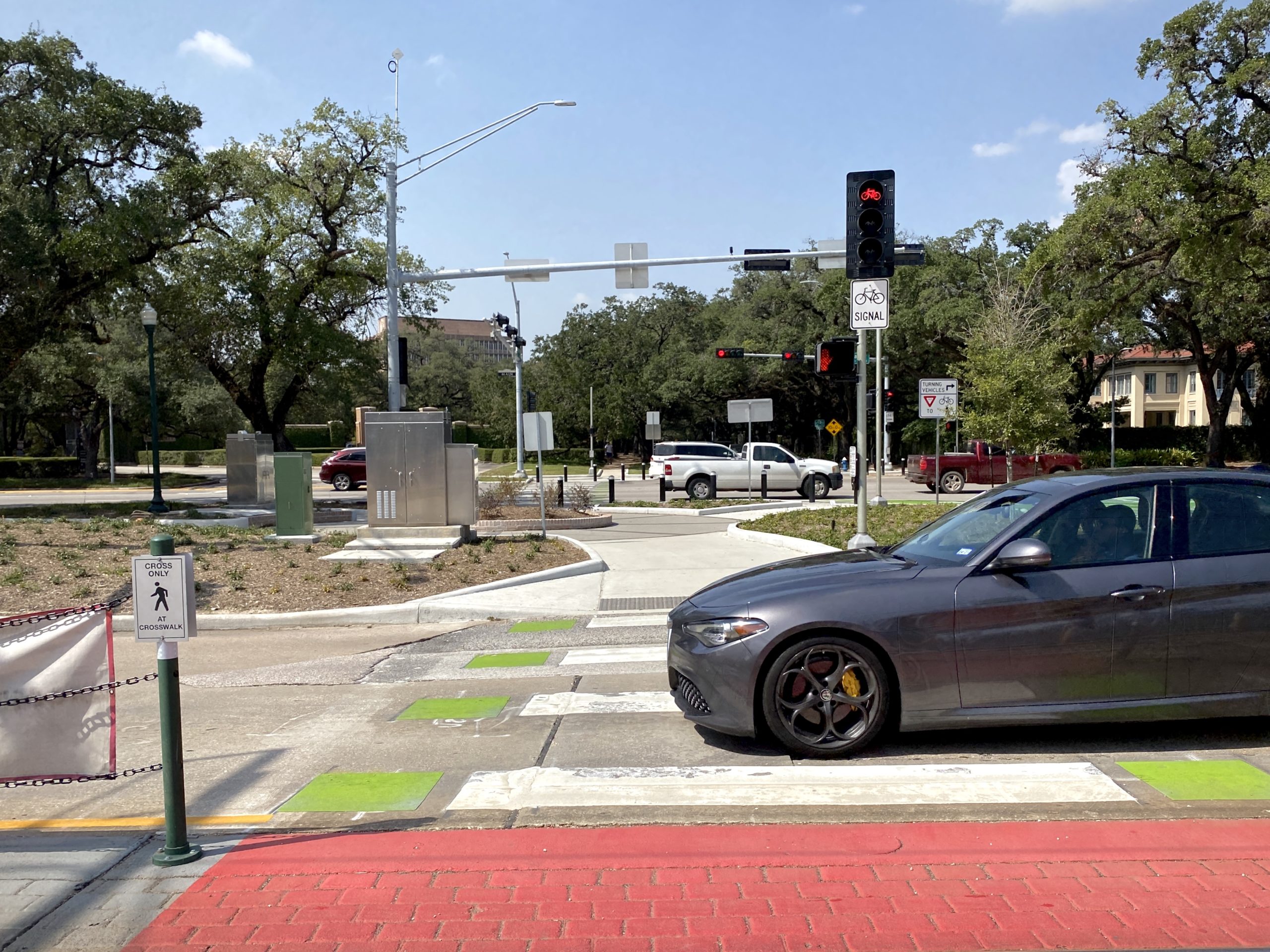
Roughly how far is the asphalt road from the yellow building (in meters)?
69.8

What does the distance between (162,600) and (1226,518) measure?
556 cm

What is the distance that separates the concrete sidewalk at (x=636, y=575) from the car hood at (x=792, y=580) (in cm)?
386

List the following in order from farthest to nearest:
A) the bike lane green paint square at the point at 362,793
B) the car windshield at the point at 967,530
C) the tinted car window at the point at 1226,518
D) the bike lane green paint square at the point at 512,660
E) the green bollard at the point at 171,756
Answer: the bike lane green paint square at the point at 512,660 → the car windshield at the point at 967,530 → the tinted car window at the point at 1226,518 → the bike lane green paint square at the point at 362,793 → the green bollard at the point at 171,756

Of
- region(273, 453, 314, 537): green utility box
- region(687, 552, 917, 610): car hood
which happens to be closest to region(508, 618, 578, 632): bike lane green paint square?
region(687, 552, 917, 610): car hood

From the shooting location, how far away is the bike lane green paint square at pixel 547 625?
10492 millimetres

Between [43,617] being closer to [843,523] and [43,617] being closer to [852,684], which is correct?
[852,684]

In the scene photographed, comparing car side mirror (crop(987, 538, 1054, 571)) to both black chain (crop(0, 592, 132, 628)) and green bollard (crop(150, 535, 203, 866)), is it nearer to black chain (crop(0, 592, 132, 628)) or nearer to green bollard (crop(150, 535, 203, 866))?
green bollard (crop(150, 535, 203, 866))

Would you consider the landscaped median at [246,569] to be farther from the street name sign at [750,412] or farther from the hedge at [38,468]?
the hedge at [38,468]

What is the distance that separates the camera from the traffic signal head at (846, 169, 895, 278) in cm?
1125

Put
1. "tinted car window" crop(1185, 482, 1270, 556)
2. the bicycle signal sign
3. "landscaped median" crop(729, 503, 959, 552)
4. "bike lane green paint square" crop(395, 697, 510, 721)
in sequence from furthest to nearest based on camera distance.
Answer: "landscaped median" crop(729, 503, 959, 552) → the bicycle signal sign → "bike lane green paint square" crop(395, 697, 510, 721) → "tinted car window" crop(1185, 482, 1270, 556)

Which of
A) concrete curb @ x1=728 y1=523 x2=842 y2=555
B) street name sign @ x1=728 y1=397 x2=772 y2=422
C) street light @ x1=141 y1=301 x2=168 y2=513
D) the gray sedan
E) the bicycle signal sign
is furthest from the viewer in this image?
street name sign @ x1=728 y1=397 x2=772 y2=422

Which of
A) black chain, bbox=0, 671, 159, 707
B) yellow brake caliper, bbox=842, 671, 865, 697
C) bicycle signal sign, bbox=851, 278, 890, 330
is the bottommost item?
yellow brake caliper, bbox=842, 671, 865, 697

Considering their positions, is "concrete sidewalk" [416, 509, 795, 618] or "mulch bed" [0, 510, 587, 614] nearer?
"mulch bed" [0, 510, 587, 614]

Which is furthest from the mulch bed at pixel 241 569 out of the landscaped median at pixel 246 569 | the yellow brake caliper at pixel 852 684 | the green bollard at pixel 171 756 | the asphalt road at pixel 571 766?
the yellow brake caliper at pixel 852 684
